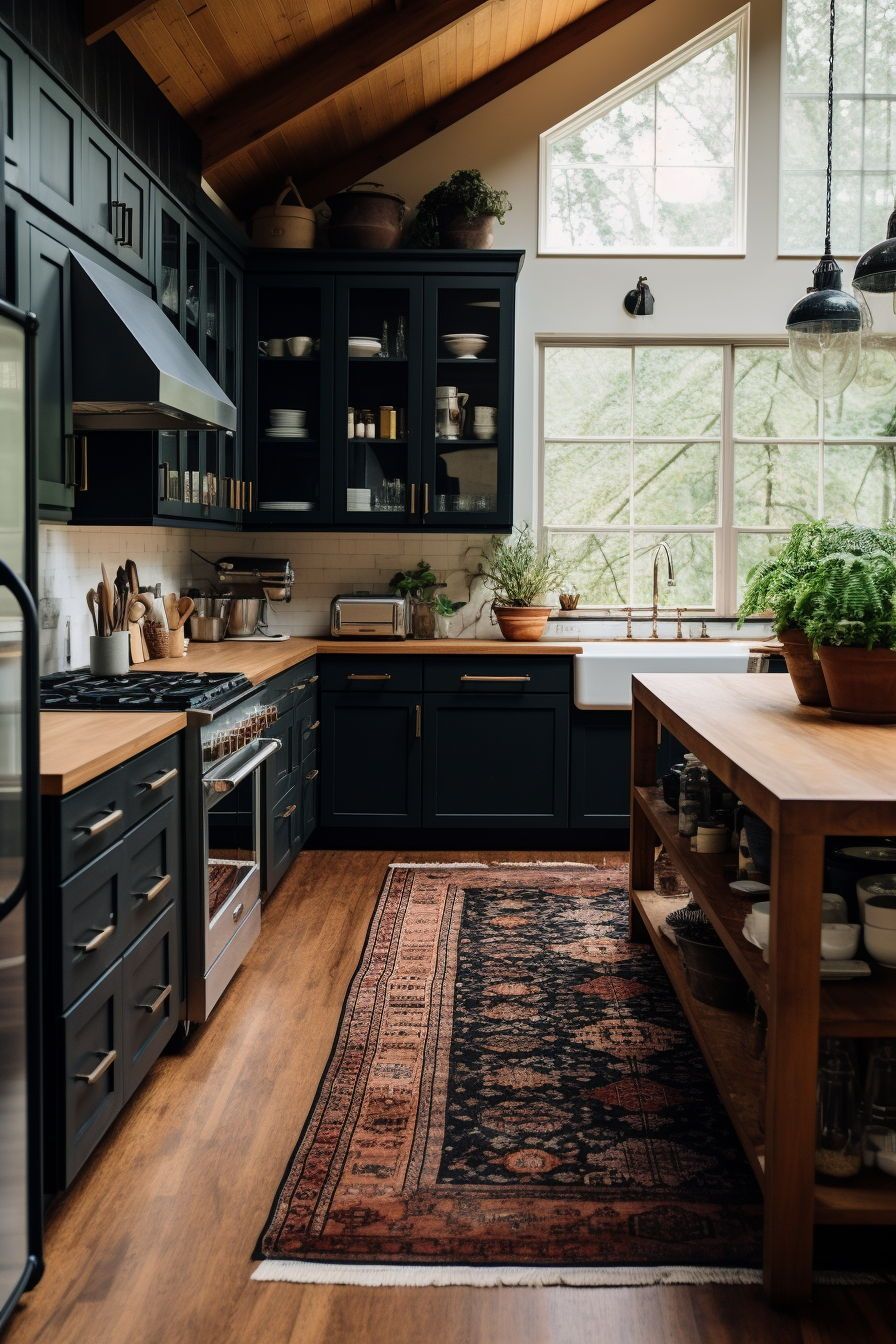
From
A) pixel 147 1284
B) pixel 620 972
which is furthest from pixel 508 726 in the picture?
pixel 147 1284

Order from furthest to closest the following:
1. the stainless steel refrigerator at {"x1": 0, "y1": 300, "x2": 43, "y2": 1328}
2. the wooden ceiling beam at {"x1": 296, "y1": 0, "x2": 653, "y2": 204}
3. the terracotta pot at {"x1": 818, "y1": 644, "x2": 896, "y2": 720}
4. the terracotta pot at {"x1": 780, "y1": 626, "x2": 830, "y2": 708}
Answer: the wooden ceiling beam at {"x1": 296, "y1": 0, "x2": 653, "y2": 204} → the terracotta pot at {"x1": 780, "y1": 626, "x2": 830, "y2": 708} → the terracotta pot at {"x1": 818, "y1": 644, "x2": 896, "y2": 720} → the stainless steel refrigerator at {"x1": 0, "y1": 300, "x2": 43, "y2": 1328}

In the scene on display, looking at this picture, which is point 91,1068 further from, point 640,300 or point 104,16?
point 640,300

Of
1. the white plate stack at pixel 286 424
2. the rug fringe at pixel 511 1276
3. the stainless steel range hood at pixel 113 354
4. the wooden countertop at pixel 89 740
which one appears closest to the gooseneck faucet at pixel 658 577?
the white plate stack at pixel 286 424

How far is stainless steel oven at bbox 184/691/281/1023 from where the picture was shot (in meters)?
3.13

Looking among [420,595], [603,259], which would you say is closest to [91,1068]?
[420,595]

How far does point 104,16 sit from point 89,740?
2212 mm

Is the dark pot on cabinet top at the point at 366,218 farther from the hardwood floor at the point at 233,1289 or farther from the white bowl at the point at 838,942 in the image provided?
the white bowl at the point at 838,942

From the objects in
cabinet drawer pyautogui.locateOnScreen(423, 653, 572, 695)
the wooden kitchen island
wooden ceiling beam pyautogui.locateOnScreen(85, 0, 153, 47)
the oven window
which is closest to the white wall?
cabinet drawer pyautogui.locateOnScreen(423, 653, 572, 695)

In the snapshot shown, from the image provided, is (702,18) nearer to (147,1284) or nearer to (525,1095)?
(525,1095)

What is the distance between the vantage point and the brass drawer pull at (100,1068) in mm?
2316

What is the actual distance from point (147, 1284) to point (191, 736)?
139 cm

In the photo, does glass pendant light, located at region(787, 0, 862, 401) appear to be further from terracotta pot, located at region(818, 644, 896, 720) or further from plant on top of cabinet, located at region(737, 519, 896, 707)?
terracotta pot, located at region(818, 644, 896, 720)

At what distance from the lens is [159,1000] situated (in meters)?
2.81

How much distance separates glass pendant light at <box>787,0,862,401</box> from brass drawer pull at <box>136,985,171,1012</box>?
247 cm
